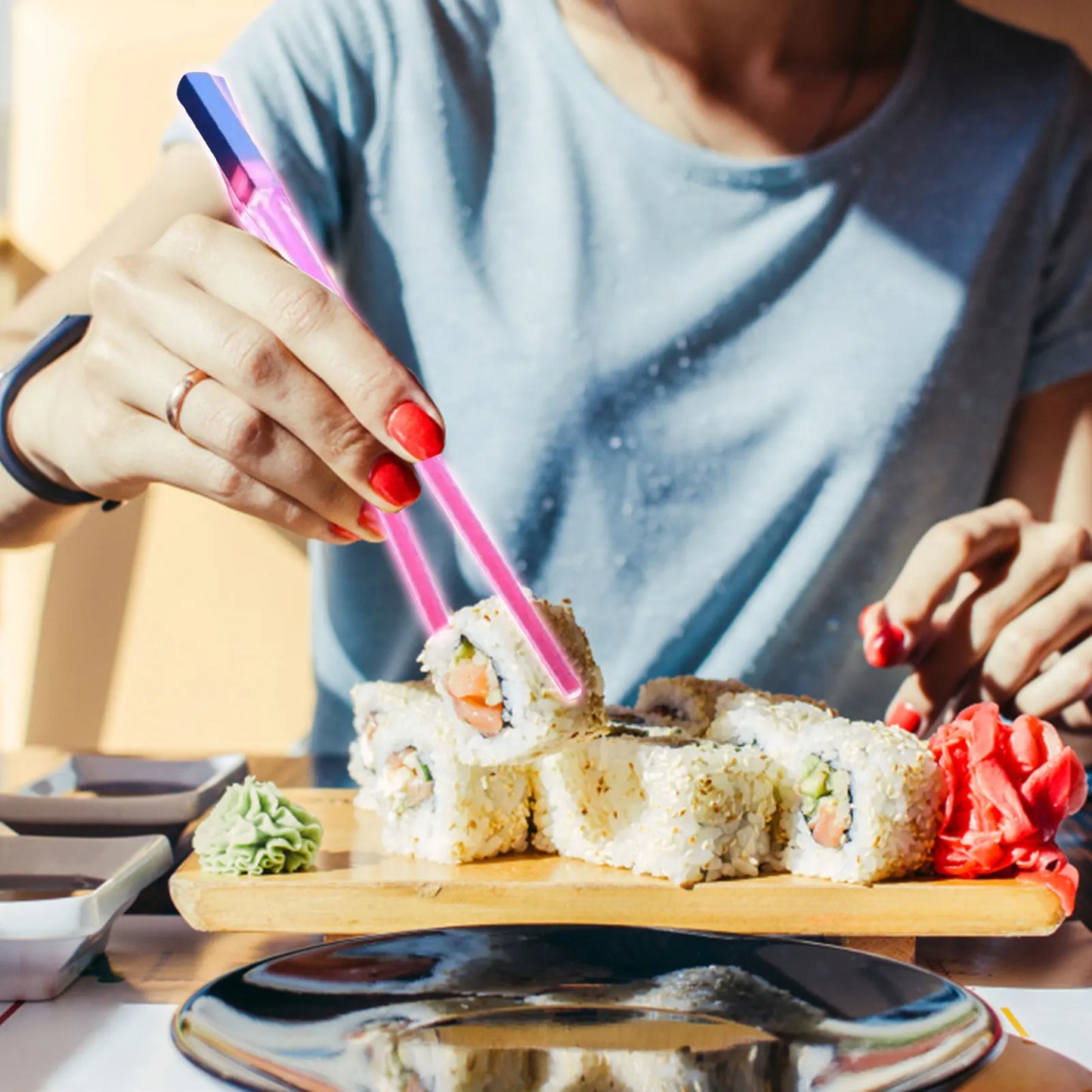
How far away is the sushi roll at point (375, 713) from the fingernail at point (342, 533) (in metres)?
0.16

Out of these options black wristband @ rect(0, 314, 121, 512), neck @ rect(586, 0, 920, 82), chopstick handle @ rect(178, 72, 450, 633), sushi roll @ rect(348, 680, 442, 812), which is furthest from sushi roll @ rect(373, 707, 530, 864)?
neck @ rect(586, 0, 920, 82)

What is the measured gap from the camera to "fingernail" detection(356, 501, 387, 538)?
0.82m

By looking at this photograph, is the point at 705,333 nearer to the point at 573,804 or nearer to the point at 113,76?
the point at 573,804

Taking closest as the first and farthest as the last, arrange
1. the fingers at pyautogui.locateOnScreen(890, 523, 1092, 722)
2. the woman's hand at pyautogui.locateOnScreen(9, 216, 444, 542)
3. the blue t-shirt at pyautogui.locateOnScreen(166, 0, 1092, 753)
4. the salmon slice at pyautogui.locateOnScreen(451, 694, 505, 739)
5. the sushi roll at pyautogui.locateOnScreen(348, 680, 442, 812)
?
the woman's hand at pyautogui.locateOnScreen(9, 216, 444, 542)
the salmon slice at pyautogui.locateOnScreen(451, 694, 505, 739)
the sushi roll at pyautogui.locateOnScreen(348, 680, 442, 812)
the fingers at pyautogui.locateOnScreen(890, 523, 1092, 722)
the blue t-shirt at pyautogui.locateOnScreen(166, 0, 1092, 753)

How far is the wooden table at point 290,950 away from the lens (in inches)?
22.0

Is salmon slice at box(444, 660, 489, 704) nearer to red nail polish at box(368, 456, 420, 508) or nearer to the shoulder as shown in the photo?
red nail polish at box(368, 456, 420, 508)

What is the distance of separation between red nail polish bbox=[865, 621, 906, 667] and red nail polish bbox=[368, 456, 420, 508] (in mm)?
516

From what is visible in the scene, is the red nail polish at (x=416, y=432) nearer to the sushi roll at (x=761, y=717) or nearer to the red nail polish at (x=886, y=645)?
the sushi roll at (x=761, y=717)

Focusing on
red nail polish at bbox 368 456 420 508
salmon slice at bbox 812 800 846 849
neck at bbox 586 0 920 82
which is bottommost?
salmon slice at bbox 812 800 846 849

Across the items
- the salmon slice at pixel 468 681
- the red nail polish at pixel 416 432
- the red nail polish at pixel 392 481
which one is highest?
the red nail polish at pixel 416 432

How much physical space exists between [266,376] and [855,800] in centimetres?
48

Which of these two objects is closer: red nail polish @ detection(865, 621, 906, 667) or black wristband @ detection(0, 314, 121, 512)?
black wristband @ detection(0, 314, 121, 512)

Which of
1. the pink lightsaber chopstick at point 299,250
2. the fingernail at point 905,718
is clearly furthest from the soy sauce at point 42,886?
the fingernail at point 905,718

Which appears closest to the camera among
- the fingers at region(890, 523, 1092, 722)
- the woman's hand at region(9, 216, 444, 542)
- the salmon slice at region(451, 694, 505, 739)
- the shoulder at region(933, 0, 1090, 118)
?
the woman's hand at region(9, 216, 444, 542)
